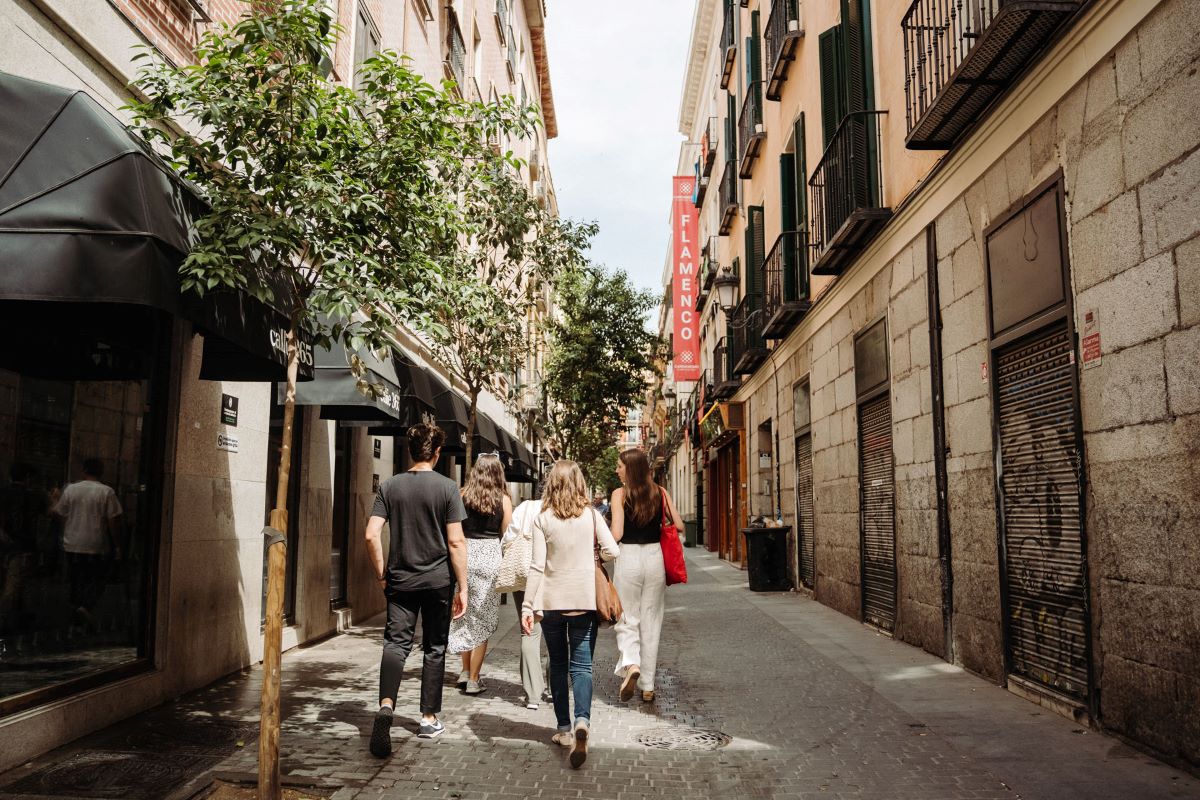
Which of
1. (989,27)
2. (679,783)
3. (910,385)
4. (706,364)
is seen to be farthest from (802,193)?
(706,364)

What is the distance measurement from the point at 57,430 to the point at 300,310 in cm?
188

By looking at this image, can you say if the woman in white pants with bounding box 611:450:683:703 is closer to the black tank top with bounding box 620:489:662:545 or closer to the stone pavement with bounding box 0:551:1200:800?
the black tank top with bounding box 620:489:662:545

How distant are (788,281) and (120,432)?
11536 millimetres

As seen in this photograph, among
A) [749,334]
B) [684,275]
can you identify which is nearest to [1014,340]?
[749,334]

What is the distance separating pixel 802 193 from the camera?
1540 centimetres

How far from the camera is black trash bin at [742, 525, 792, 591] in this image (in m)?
15.6

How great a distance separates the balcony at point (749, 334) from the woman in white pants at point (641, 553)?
11451 millimetres

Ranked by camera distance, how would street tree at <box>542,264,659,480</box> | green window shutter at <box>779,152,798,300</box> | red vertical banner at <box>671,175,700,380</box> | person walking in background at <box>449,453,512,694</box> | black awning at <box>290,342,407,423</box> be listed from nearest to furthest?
1. person walking in background at <box>449,453,512,694</box>
2. black awning at <box>290,342,407,423</box>
3. green window shutter at <box>779,152,798,300</box>
4. street tree at <box>542,264,659,480</box>
5. red vertical banner at <box>671,175,700,380</box>

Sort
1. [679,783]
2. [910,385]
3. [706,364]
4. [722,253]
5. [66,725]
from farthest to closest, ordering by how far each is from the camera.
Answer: [706,364]
[722,253]
[910,385]
[66,725]
[679,783]

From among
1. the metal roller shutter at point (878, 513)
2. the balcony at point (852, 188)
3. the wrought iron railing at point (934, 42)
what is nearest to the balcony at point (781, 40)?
the balcony at point (852, 188)

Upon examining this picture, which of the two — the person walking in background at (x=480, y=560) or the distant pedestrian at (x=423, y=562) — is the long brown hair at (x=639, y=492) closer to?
the person walking in background at (x=480, y=560)

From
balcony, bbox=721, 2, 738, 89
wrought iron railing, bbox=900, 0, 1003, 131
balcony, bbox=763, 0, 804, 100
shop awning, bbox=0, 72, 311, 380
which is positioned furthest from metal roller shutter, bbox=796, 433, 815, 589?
balcony, bbox=721, 2, 738, 89

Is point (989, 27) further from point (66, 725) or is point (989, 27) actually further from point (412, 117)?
point (66, 725)

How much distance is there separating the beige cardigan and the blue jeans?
0.10 m
